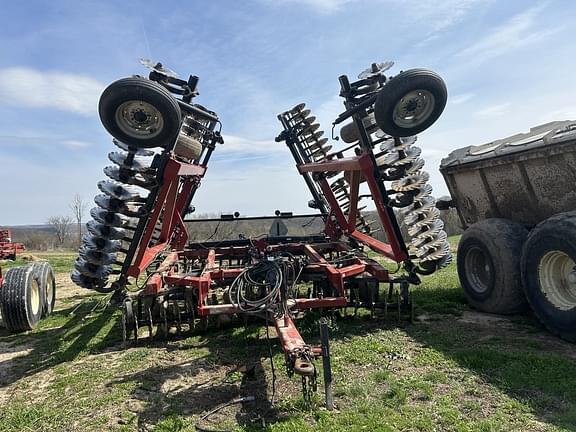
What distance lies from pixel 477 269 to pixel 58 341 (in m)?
5.63

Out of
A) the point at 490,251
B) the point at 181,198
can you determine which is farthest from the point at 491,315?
the point at 181,198

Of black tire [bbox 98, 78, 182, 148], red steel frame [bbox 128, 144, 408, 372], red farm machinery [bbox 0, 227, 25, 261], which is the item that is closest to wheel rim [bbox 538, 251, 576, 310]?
red steel frame [bbox 128, 144, 408, 372]

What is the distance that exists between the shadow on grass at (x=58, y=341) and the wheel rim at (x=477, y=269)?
469cm

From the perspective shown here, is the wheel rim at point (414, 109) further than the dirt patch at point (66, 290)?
No

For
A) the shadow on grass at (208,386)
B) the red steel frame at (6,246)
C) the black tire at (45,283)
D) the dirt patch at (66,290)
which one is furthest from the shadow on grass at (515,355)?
the red steel frame at (6,246)

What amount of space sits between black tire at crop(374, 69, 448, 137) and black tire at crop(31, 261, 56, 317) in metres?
5.43

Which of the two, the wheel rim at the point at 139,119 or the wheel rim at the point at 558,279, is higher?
the wheel rim at the point at 139,119

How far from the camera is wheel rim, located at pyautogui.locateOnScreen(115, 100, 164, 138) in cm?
469

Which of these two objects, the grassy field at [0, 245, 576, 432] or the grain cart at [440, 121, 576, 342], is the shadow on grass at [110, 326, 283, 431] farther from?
the grain cart at [440, 121, 576, 342]

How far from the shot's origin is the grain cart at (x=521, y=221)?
15.6 ft

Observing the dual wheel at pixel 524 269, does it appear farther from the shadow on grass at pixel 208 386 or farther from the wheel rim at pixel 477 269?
the shadow on grass at pixel 208 386

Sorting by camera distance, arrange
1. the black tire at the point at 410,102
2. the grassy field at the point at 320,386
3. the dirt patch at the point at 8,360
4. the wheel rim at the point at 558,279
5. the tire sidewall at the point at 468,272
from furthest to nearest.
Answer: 1. the tire sidewall at the point at 468,272
2. the black tire at the point at 410,102
3. the wheel rim at the point at 558,279
4. the dirt patch at the point at 8,360
5. the grassy field at the point at 320,386

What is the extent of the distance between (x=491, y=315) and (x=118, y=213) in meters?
4.80

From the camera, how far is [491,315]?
19.0 feet
